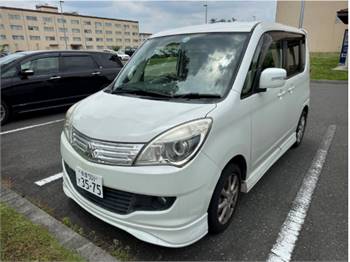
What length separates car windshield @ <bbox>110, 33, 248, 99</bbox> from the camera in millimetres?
2336

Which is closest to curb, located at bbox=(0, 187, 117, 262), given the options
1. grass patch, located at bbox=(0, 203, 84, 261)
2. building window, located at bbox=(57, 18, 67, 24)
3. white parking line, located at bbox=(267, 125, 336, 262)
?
grass patch, located at bbox=(0, 203, 84, 261)

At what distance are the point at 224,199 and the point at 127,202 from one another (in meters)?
0.83

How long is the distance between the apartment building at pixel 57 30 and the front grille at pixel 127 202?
2578 inches

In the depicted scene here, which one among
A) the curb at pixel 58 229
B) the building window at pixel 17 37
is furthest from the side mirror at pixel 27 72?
the building window at pixel 17 37

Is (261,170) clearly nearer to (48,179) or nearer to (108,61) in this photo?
(48,179)

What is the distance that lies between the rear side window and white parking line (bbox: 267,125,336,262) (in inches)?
215

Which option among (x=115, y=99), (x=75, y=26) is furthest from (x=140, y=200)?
(x=75, y=26)

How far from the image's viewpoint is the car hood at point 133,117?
1.88m

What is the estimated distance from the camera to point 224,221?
2.31m

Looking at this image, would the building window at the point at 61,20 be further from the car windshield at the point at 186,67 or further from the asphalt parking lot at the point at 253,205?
the car windshield at the point at 186,67

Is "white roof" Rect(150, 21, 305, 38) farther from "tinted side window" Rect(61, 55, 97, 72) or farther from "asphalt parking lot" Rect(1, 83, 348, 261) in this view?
"tinted side window" Rect(61, 55, 97, 72)

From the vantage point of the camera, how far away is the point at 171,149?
180 cm

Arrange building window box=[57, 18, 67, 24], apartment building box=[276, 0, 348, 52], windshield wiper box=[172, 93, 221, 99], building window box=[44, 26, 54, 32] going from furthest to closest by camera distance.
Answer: building window box=[57, 18, 67, 24], building window box=[44, 26, 54, 32], apartment building box=[276, 0, 348, 52], windshield wiper box=[172, 93, 221, 99]

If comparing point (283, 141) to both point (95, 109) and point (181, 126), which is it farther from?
point (95, 109)
